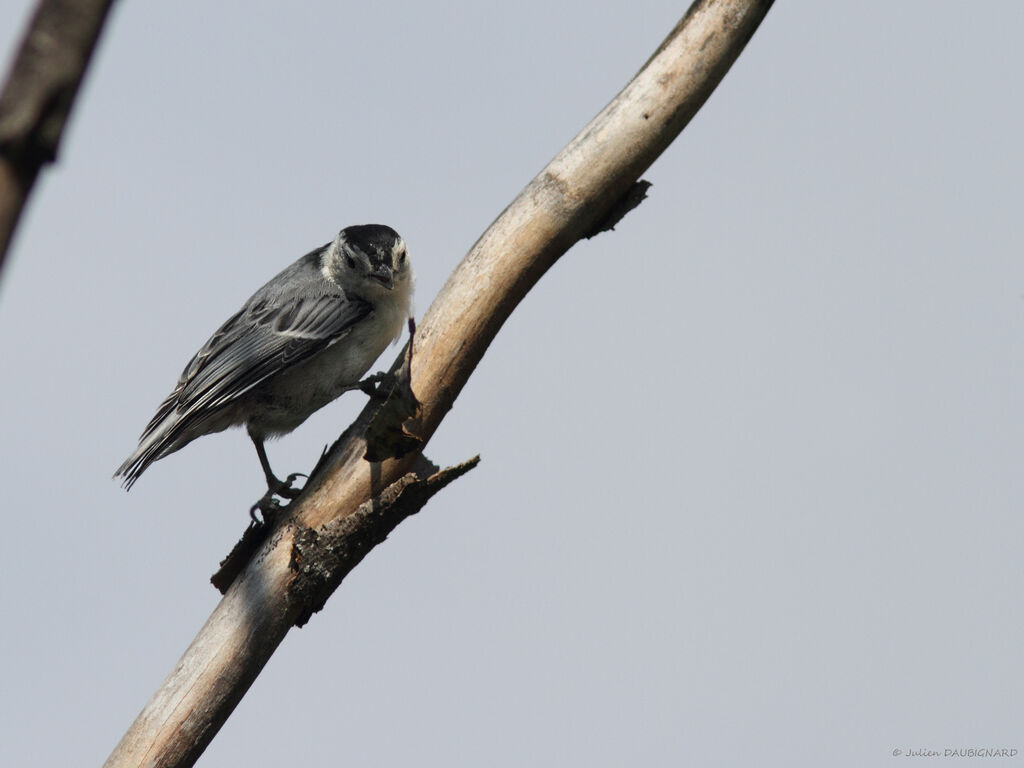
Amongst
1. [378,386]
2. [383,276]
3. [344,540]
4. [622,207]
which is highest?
[622,207]

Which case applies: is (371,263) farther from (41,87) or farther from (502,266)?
(41,87)

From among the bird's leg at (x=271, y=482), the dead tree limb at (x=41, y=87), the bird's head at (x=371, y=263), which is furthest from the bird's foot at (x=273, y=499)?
the dead tree limb at (x=41, y=87)

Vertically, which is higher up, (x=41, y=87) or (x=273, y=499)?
(x=273, y=499)

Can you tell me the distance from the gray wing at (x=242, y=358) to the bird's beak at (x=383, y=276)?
0.20 metres

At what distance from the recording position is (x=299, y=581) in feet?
16.0

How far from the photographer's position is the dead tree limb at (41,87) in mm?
1334

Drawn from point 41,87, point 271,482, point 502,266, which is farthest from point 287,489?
point 41,87

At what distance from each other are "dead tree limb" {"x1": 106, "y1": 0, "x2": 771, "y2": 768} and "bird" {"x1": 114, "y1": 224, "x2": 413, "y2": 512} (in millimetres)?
1238

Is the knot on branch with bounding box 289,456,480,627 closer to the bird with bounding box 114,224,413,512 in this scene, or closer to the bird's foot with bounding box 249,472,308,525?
the bird's foot with bounding box 249,472,308,525

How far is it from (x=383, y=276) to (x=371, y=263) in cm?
12

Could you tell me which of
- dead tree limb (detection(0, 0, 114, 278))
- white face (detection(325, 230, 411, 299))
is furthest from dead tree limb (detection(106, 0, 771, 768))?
dead tree limb (detection(0, 0, 114, 278))

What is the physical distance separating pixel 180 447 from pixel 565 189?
2.70 meters

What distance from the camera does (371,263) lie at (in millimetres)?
6473

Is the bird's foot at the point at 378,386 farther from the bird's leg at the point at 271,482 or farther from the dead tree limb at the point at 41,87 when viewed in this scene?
the dead tree limb at the point at 41,87
